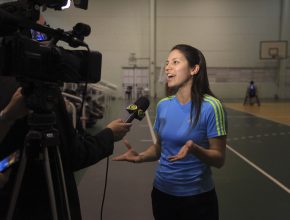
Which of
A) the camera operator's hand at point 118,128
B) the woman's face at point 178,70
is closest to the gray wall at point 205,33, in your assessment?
the woman's face at point 178,70

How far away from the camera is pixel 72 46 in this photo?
141 cm

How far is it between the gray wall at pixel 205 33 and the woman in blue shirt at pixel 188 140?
20799 millimetres

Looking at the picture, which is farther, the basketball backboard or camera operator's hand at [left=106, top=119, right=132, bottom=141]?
the basketball backboard

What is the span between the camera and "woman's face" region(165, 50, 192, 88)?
6.45 ft

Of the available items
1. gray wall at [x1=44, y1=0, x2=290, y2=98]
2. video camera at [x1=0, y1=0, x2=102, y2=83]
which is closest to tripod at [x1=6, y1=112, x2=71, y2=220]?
video camera at [x1=0, y1=0, x2=102, y2=83]

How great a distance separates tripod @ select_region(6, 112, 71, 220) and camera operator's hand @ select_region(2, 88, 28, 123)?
0.05 meters

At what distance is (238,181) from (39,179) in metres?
3.76

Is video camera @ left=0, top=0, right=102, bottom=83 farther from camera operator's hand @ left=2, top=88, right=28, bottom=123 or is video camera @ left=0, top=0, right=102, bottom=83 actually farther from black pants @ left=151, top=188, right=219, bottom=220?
black pants @ left=151, top=188, right=219, bottom=220

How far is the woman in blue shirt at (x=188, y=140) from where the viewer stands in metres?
1.88

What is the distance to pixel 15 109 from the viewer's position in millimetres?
1257

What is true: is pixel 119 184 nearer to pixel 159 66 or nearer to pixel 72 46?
pixel 72 46

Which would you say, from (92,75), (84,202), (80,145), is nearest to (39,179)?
(80,145)

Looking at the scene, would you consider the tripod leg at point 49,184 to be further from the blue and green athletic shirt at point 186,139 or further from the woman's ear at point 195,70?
the woman's ear at point 195,70

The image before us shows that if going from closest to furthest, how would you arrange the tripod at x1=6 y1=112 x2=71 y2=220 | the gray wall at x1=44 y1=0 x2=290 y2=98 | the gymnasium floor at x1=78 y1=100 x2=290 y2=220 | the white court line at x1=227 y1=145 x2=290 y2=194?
the tripod at x1=6 y1=112 x2=71 y2=220 → the gymnasium floor at x1=78 y1=100 x2=290 y2=220 → the white court line at x1=227 y1=145 x2=290 y2=194 → the gray wall at x1=44 y1=0 x2=290 y2=98
